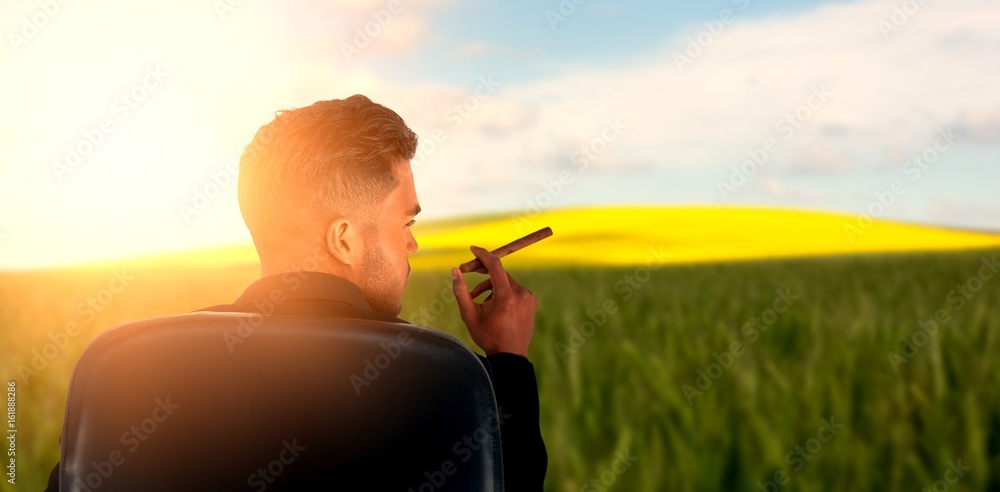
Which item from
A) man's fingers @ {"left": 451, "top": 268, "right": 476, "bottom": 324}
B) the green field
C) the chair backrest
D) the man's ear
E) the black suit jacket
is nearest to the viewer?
the chair backrest

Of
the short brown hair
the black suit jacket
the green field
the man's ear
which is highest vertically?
the short brown hair

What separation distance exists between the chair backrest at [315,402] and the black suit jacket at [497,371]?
0.40ft

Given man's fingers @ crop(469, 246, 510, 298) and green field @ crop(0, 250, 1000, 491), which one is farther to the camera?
green field @ crop(0, 250, 1000, 491)

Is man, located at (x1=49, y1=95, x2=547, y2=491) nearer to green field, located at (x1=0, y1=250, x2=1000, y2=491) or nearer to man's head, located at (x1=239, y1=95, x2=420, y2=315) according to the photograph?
man's head, located at (x1=239, y1=95, x2=420, y2=315)

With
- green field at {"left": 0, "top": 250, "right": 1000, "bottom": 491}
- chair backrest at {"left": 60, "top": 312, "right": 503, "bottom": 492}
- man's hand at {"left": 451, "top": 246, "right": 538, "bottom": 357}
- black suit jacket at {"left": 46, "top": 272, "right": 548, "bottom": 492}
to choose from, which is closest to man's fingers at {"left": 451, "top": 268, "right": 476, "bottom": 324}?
man's hand at {"left": 451, "top": 246, "right": 538, "bottom": 357}

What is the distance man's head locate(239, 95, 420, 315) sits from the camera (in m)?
1.28

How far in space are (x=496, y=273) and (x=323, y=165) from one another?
12.0 inches

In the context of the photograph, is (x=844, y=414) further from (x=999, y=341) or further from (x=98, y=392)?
(x=98, y=392)

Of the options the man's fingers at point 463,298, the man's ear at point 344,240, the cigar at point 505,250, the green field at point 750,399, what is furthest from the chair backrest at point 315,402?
the green field at point 750,399

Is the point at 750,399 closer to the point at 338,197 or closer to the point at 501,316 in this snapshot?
the point at 501,316

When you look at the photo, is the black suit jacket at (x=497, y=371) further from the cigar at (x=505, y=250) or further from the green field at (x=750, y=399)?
the green field at (x=750, y=399)

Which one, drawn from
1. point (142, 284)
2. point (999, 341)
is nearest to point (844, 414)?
point (999, 341)

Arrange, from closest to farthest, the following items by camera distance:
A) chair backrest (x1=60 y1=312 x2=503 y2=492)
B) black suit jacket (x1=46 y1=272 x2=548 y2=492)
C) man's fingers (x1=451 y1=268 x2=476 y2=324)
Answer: chair backrest (x1=60 y1=312 x2=503 y2=492)
black suit jacket (x1=46 y1=272 x2=548 y2=492)
man's fingers (x1=451 y1=268 x2=476 y2=324)

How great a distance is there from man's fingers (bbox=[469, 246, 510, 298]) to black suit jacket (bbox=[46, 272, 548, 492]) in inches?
5.4
